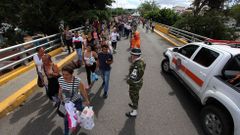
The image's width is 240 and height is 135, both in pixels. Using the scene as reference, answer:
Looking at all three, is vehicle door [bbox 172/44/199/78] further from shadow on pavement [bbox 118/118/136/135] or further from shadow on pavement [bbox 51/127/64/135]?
shadow on pavement [bbox 51/127/64/135]

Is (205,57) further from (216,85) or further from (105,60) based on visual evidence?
(105,60)

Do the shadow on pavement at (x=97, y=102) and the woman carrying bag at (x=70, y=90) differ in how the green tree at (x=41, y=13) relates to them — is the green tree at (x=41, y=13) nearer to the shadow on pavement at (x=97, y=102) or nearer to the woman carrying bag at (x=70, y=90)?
the shadow on pavement at (x=97, y=102)

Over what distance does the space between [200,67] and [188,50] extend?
1.51 metres

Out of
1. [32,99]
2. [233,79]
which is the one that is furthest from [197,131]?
[32,99]

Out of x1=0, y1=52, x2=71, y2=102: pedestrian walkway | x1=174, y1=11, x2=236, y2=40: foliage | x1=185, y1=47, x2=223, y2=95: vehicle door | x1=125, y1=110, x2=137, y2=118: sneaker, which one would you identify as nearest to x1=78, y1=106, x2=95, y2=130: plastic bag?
x1=125, y1=110, x2=137, y2=118: sneaker

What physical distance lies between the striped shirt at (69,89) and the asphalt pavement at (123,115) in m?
1.04

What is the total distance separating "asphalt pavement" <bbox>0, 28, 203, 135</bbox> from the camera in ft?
14.0

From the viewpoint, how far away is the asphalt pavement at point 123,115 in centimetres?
427

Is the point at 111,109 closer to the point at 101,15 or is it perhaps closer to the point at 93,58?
the point at 93,58

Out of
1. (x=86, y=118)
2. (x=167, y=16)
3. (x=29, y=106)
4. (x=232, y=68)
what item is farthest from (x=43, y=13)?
(x=167, y=16)

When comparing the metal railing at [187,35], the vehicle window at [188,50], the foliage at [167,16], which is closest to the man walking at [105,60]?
the vehicle window at [188,50]

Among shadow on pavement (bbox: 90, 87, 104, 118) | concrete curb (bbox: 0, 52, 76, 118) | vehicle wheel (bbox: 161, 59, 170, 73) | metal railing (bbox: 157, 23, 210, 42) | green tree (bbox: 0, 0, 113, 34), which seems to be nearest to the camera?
concrete curb (bbox: 0, 52, 76, 118)

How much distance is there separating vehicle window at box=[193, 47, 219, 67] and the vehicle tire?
123 cm

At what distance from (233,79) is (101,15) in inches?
712
